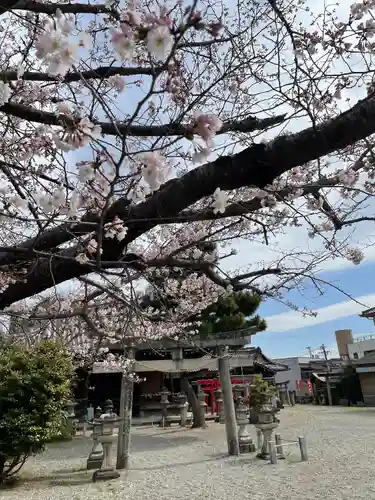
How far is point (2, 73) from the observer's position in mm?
2395

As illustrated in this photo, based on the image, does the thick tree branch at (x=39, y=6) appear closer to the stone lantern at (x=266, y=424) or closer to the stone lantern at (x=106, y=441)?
the stone lantern at (x=106, y=441)

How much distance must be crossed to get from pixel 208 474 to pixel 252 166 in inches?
240

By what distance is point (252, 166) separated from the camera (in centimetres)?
211

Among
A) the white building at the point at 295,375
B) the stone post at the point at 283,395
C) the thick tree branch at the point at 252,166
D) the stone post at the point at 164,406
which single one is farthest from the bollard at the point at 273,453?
the white building at the point at 295,375

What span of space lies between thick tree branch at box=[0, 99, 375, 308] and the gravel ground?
4.44 m

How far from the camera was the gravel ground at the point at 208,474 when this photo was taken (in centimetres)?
548

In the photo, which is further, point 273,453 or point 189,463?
point 189,463

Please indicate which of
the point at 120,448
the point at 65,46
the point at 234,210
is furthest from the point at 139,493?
the point at 65,46

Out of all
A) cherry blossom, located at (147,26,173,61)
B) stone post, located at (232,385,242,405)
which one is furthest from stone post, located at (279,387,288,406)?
cherry blossom, located at (147,26,173,61)

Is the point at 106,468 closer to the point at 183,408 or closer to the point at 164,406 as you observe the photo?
the point at 164,406

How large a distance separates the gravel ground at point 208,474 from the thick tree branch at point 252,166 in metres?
4.44

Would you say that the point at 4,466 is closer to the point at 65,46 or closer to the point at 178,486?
the point at 178,486

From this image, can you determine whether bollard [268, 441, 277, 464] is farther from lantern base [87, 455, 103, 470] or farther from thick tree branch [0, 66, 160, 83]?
thick tree branch [0, 66, 160, 83]

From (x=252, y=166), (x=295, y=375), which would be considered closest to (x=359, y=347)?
(x=295, y=375)
